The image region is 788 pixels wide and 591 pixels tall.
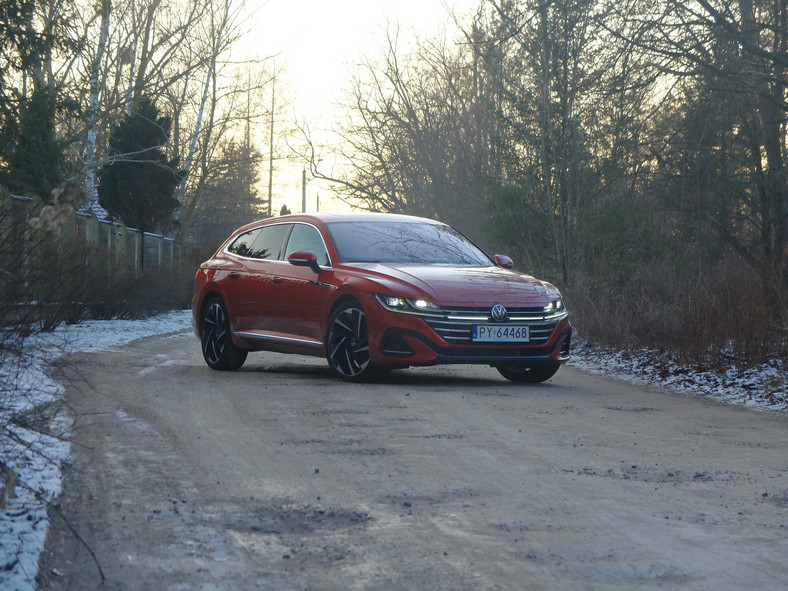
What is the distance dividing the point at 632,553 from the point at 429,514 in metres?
0.99

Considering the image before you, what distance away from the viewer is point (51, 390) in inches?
362

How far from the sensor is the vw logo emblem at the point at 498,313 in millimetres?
10086

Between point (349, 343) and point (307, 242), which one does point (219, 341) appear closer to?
point (307, 242)

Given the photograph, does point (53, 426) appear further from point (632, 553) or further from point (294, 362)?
point (294, 362)

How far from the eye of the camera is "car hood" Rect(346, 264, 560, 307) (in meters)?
10.1

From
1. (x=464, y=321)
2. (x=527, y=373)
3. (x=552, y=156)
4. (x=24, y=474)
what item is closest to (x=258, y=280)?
(x=464, y=321)

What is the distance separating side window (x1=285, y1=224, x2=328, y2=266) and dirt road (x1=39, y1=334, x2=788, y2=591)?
84.9 inches

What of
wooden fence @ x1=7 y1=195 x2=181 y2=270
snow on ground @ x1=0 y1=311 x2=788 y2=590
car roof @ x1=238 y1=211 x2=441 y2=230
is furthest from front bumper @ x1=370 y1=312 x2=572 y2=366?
wooden fence @ x1=7 y1=195 x2=181 y2=270

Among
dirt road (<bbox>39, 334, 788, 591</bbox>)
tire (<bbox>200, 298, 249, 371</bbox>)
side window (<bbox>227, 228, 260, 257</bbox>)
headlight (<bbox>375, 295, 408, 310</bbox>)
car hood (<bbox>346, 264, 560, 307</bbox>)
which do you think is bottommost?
dirt road (<bbox>39, 334, 788, 591</bbox>)

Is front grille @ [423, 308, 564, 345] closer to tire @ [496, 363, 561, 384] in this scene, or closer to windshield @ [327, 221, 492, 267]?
tire @ [496, 363, 561, 384]

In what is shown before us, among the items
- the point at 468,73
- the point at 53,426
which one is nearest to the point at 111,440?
the point at 53,426

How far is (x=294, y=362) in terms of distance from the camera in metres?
13.4

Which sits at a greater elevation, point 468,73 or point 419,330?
point 468,73

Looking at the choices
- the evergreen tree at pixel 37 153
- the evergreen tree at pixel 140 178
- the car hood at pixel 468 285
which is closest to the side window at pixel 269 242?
the car hood at pixel 468 285
